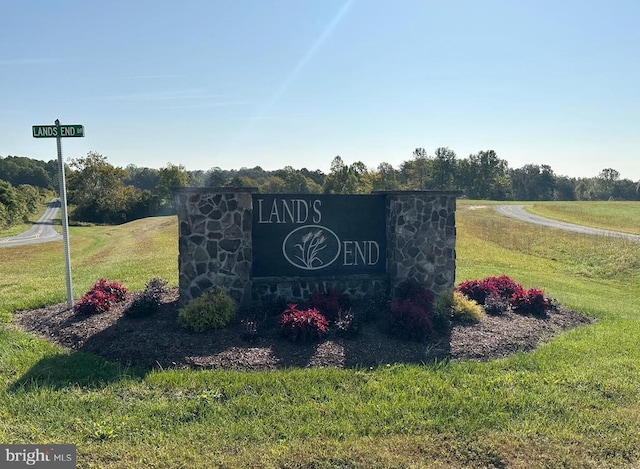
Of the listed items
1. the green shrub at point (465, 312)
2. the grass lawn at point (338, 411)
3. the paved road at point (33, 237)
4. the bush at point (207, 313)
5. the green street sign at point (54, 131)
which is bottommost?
the paved road at point (33, 237)

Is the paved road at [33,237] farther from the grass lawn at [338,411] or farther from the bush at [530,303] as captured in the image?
the bush at [530,303]

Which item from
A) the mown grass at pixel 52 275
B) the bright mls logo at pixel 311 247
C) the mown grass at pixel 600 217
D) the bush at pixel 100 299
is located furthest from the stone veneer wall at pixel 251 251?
the mown grass at pixel 600 217

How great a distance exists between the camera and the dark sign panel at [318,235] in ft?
28.9

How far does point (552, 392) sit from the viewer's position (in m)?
5.76

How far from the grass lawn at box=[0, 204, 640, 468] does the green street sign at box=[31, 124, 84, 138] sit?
11.8 ft

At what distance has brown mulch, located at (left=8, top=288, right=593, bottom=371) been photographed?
21.5 feet

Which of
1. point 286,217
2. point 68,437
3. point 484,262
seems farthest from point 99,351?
point 484,262

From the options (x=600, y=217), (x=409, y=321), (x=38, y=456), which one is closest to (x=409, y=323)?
(x=409, y=321)

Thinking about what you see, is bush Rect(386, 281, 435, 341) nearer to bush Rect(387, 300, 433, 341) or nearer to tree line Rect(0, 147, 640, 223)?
bush Rect(387, 300, 433, 341)

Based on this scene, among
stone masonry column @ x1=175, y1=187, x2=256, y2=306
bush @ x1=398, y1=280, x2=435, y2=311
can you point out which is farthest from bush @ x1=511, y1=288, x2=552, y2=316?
stone masonry column @ x1=175, y1=187, x2=256, y2=306

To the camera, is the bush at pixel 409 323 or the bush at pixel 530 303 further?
the bush at pixel 530 303

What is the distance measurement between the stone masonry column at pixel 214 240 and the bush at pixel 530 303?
5534mm

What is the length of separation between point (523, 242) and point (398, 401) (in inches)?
1086

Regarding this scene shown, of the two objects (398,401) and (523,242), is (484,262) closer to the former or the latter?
(523,242)
